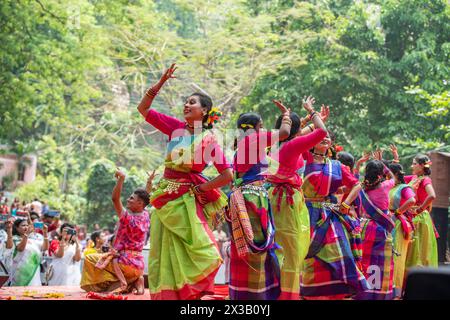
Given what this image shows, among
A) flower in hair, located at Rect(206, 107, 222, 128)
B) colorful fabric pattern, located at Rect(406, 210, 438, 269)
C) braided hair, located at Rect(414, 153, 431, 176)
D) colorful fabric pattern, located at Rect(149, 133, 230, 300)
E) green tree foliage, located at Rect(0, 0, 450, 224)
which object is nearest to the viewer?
colorful fabric pattern, located at Rect(149, 133, 230, 300)

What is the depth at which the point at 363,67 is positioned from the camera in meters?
18.0

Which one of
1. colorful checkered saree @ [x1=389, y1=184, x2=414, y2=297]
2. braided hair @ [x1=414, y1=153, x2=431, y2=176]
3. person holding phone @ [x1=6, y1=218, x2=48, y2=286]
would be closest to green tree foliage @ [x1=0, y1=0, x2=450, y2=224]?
braided hair @ [x1=414, y1=153, x2=431, y2=176]

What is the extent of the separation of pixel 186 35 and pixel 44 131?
23.3ft

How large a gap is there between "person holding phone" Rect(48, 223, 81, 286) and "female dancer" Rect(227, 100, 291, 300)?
4.55 meters

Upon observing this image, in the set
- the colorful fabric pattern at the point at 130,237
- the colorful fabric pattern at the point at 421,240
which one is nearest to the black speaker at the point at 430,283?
the colorful fabric pattern at the point at 130,237

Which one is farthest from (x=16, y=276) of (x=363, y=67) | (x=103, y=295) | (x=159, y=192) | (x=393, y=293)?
(x=363, y=67)

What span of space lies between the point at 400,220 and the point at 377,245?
998 millimetres

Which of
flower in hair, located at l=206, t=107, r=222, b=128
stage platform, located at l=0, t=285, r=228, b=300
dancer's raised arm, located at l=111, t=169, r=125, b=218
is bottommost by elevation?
stage platform, located at l=0, t=285, r=228, b=300

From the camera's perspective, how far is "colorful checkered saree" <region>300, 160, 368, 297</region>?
6844 millimetres

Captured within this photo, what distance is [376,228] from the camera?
755 cm

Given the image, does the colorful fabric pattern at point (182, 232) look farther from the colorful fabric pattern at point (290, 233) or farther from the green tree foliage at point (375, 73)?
the green tree foliage at point (375, 73)

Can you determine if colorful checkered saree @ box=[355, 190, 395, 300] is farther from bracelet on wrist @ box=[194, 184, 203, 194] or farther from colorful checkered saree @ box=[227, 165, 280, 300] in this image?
bracelet on wrist @ box=[194, 184, 203, 194]

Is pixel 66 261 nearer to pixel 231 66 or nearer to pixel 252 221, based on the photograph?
pixel 252 221
